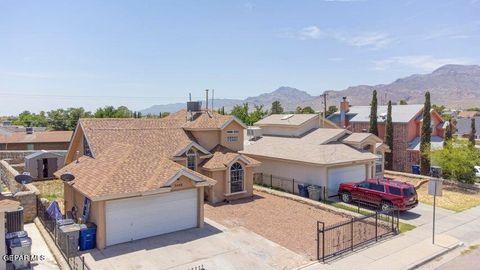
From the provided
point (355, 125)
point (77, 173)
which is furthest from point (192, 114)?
point (355, 125)

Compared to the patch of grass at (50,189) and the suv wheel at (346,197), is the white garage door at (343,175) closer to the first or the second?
the suv wheel at (346,197)

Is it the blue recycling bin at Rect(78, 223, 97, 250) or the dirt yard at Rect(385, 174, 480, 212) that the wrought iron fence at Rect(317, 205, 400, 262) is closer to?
the dirt yard at Rect(385, 174, 480, 212)

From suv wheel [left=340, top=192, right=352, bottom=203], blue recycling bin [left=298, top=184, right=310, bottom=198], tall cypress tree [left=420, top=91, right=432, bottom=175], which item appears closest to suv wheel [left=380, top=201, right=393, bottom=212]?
suv wheel [left=340, top=192, right=352, bottom=203]

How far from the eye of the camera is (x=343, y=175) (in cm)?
2620

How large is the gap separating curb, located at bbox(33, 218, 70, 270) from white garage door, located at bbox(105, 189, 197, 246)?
2.04 metres

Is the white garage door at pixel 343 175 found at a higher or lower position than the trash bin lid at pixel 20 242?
higher

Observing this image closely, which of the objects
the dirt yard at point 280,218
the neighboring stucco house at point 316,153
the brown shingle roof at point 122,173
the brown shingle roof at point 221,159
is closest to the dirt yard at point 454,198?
the neighboring stucco house at point 316,153

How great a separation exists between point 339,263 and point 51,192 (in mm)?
22433

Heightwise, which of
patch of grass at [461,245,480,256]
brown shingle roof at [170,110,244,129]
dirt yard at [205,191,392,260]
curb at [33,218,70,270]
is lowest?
patch of grass at [461,245,480,256]

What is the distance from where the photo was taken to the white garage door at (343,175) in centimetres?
2543

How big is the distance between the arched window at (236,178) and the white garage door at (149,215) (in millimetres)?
6212

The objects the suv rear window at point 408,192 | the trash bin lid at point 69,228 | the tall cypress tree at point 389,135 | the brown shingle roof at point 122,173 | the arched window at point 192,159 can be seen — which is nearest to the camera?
the trash bin lid at point 69,228

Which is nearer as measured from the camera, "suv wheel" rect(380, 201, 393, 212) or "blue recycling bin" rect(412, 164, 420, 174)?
"suv wheel" rect(380, 201, 393, 212)

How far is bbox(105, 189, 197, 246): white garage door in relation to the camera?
15562 millimetres
